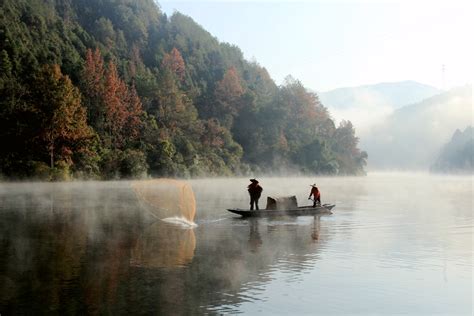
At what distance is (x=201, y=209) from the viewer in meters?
49.7

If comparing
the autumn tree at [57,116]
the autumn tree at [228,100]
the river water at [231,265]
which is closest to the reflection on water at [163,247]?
the river water at [231,265]

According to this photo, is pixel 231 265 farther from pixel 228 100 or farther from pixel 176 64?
pixel 176 64

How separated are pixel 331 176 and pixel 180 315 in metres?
147

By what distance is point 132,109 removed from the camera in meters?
117

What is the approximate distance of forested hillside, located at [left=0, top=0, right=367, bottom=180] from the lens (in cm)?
8975

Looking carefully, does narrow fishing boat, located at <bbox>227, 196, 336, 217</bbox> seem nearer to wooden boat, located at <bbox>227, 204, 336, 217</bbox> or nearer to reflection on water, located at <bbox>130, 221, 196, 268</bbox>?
wooden boat, located at <bbox>227, 204, 336, 217</bbox>

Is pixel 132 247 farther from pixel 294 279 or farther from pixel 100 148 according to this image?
pixel 100 148

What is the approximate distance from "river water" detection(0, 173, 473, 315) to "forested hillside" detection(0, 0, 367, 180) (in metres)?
48.8

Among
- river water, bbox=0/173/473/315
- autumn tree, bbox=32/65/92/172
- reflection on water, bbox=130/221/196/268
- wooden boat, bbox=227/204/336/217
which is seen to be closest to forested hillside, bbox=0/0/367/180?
autumn tree, bbox=32/65/92/172

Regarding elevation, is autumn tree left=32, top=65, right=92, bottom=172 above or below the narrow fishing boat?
above

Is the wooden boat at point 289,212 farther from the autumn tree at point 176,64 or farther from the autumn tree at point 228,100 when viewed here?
the autumn tree at point 176,64

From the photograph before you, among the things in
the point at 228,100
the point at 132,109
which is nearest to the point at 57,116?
the point at 132,109

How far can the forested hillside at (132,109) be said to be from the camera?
294 feet

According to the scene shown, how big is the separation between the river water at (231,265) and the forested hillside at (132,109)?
48789 millimetres
